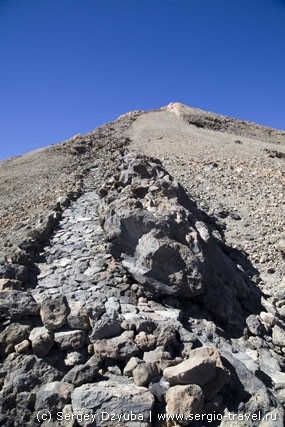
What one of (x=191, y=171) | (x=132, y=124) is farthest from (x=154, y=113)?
(x=191, y=171)

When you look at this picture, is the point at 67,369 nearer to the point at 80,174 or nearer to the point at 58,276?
the point at 58,276

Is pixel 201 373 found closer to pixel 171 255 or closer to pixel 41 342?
pixel 41 342

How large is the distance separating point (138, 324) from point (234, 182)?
414 inches

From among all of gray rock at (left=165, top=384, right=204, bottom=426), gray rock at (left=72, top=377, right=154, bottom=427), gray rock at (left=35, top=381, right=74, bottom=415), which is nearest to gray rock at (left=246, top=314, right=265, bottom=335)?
gray rock at (left=165, top=384, right=204, bottom=426)

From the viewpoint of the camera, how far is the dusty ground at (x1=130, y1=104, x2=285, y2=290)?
1014 cm

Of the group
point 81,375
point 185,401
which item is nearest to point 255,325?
point 185,401

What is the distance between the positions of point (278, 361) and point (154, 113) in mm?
32731

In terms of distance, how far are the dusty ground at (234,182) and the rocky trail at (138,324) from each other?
658 mm

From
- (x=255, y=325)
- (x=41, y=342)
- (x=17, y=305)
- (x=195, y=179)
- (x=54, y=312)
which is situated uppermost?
(x=195, y=179)

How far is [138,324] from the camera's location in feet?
16.7

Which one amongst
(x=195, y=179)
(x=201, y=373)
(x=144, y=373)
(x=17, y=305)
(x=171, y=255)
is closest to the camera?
(x=201, y=373)

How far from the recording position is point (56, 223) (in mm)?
9211

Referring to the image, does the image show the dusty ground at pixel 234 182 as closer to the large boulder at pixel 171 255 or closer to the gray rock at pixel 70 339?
the large boulder at pixel 171 255

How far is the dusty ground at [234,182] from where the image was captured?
33.3 feet
